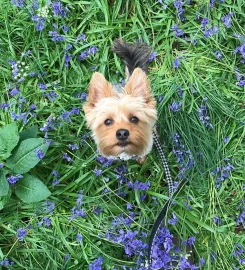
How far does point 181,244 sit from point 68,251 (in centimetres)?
87

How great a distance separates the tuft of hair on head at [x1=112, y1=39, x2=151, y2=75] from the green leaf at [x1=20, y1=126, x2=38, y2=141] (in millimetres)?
876

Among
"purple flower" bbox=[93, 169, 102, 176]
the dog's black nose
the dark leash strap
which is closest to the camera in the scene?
the dog's black nose

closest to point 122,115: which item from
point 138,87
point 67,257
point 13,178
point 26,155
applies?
point 138,87

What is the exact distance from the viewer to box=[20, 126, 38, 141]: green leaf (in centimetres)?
329

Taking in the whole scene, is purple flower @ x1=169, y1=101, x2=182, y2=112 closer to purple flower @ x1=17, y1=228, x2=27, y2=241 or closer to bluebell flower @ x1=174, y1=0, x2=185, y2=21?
bluebell flower @ x1=174, y1=0, x2=185, y2=21

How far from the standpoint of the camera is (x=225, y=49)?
3.60m

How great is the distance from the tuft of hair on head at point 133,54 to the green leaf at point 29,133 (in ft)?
2.87

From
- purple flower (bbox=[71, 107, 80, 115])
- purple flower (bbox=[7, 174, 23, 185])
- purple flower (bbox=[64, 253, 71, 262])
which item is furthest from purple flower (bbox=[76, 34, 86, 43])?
purple flower (bbox=[64, 253, 71, 262])

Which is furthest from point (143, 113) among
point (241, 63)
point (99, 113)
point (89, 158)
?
point (241, 63)

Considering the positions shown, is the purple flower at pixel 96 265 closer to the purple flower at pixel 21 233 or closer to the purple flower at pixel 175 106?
the purple flower at pixel 21 233

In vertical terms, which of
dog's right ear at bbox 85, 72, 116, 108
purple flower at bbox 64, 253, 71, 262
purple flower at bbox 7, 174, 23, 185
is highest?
dog's right ear at bbox 85, 72, 116, 108

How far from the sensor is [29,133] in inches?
130

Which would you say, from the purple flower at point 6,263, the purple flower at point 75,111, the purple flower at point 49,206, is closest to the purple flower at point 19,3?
the purple flower at point 75,111

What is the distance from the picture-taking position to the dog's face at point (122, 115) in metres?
2.84
